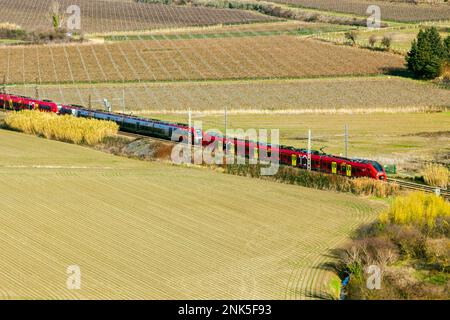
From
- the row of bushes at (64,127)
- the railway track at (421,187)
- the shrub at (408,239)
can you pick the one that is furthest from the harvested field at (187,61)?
the shrub at (408,239)

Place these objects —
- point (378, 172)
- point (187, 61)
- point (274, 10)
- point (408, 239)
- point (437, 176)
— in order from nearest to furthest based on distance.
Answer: point (408, 239), point (378, 172), point (437, 176), point (187, 61), point (274, 10)

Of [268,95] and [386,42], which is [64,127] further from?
[386,42]

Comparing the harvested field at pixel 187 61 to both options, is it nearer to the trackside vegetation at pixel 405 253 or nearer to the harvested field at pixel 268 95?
the harvested field at pixel 268 95

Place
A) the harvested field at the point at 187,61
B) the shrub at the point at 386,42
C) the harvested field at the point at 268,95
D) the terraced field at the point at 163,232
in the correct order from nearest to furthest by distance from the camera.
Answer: the terraced field at the point at 163,232 < the harvested field at the point at 268,95 < the harvested field at the point at 187,61 < the shrub at the point at 386,42

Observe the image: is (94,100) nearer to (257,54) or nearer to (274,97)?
(274,97)

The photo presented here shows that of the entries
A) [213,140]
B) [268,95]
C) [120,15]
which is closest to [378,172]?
[213,140]

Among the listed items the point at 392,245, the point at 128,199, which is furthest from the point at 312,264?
the point at 128,199
